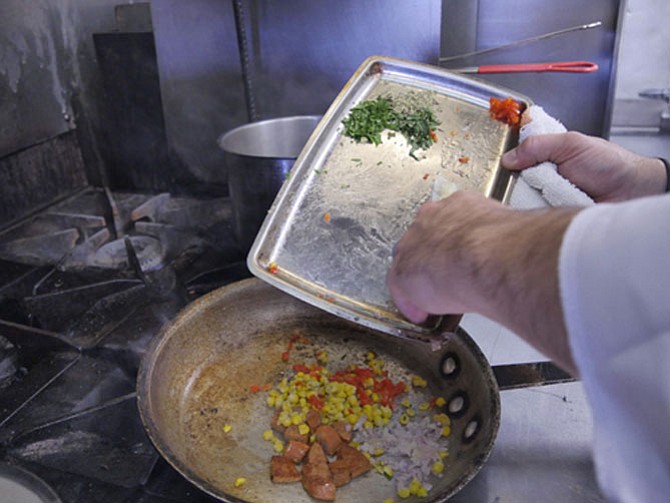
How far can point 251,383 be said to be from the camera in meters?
1.05

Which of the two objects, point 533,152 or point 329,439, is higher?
point 533,152

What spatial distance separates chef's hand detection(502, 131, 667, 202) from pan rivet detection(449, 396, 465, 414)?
43cm

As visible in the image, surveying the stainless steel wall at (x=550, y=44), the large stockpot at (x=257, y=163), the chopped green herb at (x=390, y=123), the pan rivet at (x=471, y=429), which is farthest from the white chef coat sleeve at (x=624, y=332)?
the stainless steel wall at (x=550, y=44)

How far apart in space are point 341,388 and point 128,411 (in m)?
0.38

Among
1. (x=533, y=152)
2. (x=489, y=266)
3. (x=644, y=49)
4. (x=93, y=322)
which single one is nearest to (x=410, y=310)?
(x=489, y=266)

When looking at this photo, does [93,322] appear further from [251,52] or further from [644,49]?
[644,49]

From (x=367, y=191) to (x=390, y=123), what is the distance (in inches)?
5.6

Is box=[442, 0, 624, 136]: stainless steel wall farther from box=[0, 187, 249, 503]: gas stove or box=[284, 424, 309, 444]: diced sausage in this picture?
box=[284, 424, 309, 444]: diced sausage

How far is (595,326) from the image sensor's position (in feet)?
1.30

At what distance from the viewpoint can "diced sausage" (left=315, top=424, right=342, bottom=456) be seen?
2.91 feet

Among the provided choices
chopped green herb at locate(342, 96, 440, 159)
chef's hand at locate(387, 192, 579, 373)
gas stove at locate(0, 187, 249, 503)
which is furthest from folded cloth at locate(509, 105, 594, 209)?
gas stove at locate(0, 187, 249, 503)

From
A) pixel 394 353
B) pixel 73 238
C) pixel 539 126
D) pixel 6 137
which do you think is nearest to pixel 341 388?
pixel 394 353

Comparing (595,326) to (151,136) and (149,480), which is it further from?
(151,136)

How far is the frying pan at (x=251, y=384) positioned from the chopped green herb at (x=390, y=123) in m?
0.33
